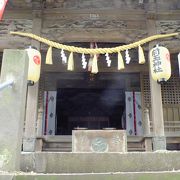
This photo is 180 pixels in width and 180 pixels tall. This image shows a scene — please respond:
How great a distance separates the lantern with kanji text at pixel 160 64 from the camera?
28.4 feet

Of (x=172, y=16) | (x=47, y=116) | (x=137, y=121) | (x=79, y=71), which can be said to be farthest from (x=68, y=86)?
(x=172, y=16)

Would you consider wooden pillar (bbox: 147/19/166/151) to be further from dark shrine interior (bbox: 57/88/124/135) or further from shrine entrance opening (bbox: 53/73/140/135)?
dark shrine interior (bbox: 57/88/124/135)

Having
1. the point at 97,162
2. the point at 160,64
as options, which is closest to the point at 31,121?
the point at 160,64

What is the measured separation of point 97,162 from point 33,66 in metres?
5.10

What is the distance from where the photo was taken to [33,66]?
8820 mm

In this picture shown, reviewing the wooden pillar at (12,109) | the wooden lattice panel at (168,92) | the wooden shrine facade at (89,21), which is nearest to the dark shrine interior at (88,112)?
the wooden lattice panel at (168,92)

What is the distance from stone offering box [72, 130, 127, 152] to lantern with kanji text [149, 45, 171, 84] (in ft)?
6.01

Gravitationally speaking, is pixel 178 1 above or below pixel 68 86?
above

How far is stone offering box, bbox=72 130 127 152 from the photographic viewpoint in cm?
819

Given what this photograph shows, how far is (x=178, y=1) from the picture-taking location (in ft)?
32.6

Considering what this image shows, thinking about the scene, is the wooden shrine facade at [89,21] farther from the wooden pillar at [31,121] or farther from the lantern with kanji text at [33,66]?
the wooden pillar at [31,121]

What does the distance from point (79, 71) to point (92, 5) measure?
10.1 ft

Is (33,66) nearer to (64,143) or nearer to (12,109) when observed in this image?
(64,143)

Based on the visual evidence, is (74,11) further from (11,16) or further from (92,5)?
(11,16)
